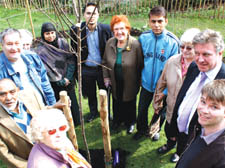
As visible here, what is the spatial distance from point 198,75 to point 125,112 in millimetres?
1914

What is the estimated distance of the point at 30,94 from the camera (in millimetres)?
2592

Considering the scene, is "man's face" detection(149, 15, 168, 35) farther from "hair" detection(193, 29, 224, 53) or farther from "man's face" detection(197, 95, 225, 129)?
"man's face" detection(197, 95, 225, 129)

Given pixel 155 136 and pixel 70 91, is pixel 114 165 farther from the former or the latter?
pixel 70 91

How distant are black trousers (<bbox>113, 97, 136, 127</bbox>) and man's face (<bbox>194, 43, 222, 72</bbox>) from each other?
71.6 inches

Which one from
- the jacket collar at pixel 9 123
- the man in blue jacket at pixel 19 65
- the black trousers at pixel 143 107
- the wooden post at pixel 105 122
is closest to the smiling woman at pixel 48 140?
the jacket collar at pixel 9 123

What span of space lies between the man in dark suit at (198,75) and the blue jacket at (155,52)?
0.69m

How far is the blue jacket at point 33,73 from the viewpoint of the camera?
2.71 metres

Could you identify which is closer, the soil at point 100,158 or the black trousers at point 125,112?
the soil at point 100,158

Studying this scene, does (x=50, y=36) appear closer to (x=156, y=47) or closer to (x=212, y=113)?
(x=156, y=47)

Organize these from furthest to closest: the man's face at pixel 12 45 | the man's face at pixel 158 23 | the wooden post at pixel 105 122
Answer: the man's face at pixel 158 23 < the man's face at pixel 12 45 < the wooden post at pixel 105 122

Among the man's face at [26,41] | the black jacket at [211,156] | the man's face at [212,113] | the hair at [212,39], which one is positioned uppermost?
the hair at [212,39]

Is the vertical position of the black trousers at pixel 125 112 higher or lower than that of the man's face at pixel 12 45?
lower

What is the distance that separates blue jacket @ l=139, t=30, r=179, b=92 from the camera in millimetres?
3166

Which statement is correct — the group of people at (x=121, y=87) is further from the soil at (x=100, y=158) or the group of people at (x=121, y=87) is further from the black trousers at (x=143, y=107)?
the soil at (x=100, y=158)
